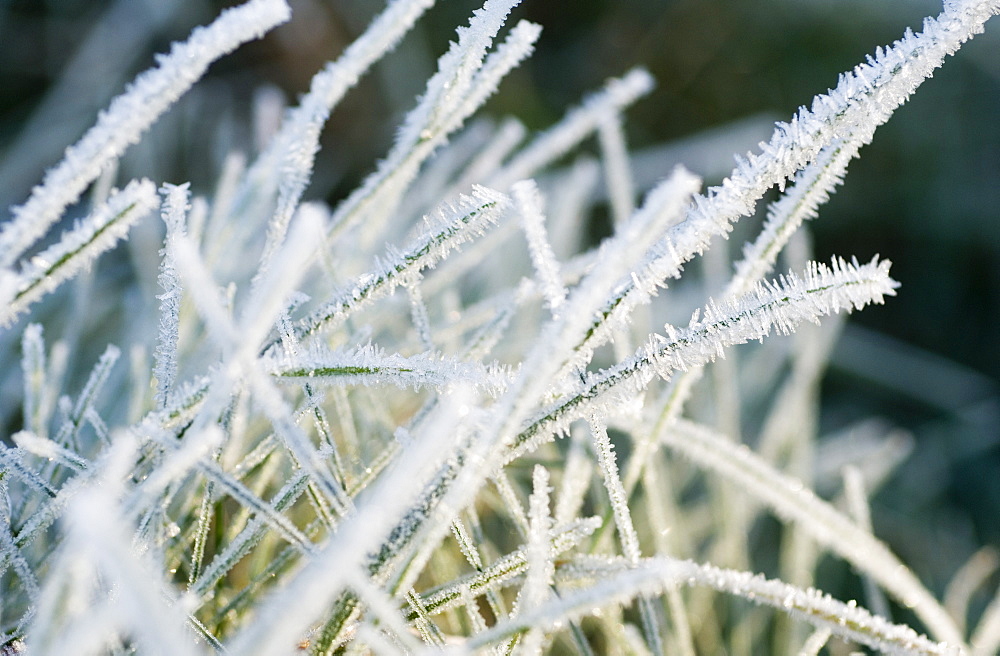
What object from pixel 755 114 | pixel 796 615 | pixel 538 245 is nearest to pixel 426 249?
pixel 538 245

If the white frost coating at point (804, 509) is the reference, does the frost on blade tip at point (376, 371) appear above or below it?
below

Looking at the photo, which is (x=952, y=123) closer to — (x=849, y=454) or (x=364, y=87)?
(x=849, y=454)

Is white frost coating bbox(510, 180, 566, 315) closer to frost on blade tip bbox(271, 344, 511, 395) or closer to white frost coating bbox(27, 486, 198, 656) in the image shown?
frost on blade tip bbox(271, 344, 511, 395)

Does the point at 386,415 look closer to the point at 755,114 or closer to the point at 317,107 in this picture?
the point at 317,107

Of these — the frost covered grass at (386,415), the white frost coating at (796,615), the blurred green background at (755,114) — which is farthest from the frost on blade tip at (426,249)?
the blurred green background at (755,114)

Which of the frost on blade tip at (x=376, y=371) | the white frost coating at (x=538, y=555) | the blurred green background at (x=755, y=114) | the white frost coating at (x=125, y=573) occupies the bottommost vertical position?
the white frost coating at (x=125, y=573)

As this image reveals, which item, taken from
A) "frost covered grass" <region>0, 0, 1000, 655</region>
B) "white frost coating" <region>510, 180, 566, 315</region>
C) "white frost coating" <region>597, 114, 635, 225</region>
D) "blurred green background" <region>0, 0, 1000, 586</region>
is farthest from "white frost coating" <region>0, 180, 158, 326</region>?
"blurred green background" <region>0, 0, 1000, 586</region>

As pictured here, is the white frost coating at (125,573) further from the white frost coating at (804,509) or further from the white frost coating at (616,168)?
the white frost coating at (616,168)

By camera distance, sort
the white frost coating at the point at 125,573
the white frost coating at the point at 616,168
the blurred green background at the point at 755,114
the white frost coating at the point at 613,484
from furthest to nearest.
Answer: the blurred green background at the point at 755,114
the white frost coating at the point at 616,168
the white frost coating at the point at 613,484
the white frost coating at the point at 125,573

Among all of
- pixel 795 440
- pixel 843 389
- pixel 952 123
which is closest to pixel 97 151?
pixel 795 440
